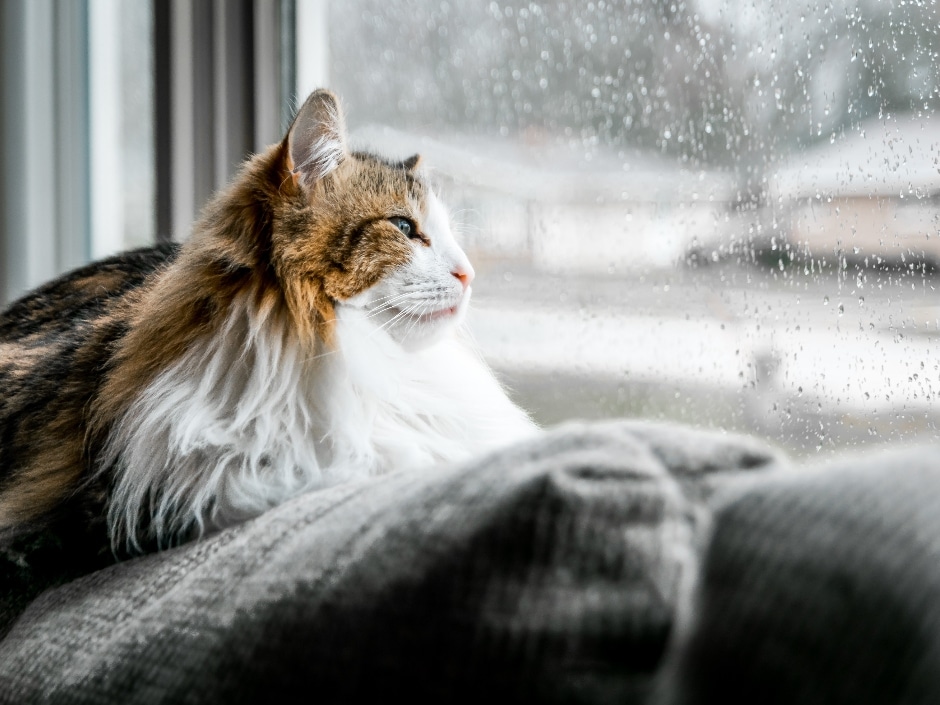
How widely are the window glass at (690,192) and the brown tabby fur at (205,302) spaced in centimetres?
27

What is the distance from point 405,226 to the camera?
40.8 inches

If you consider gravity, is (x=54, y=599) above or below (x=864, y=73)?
below

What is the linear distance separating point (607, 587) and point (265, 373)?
0.56 m

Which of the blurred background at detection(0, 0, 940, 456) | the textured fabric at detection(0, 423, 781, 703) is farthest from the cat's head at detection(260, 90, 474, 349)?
the textured fabric at detection(0, 423, 781, 703)

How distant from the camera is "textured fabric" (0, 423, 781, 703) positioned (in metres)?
0.42

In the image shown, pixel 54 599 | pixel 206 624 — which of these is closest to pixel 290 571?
pixel 206 624

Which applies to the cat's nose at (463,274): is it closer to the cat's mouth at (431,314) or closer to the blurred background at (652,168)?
the cat's mouth at (431,314)

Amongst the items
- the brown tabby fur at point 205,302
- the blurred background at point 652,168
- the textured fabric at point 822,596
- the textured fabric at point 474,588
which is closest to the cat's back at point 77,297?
the brown tabby fur at point 205,302

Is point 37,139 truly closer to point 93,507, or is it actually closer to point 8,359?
point 8,359

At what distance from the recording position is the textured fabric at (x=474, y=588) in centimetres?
42

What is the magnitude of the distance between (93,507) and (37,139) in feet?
4.87

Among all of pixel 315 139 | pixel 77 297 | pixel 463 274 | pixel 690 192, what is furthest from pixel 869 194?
pixel 77 297

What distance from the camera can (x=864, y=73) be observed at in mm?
888

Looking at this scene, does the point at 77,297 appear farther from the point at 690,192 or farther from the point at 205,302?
the point at 690,192
